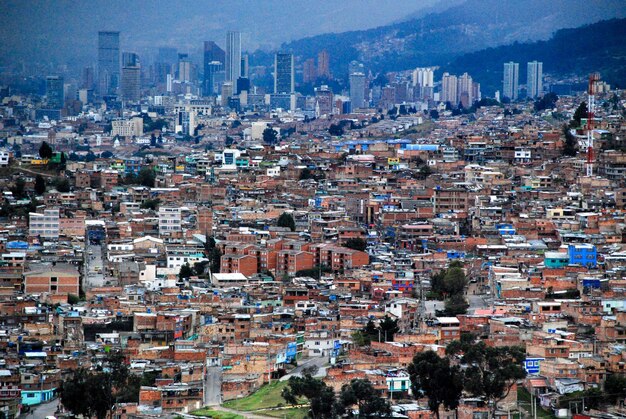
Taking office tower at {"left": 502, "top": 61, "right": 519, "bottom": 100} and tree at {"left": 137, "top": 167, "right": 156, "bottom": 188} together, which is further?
office tower at {"left": 502, "top": 61, "right": 519, "bottom": 100}

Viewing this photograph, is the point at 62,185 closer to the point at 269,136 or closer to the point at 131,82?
the point at 269,136

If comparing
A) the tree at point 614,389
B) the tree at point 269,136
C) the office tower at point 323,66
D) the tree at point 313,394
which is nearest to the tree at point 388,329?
the tree at point 313,394

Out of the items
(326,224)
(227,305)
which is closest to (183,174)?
(326,224)

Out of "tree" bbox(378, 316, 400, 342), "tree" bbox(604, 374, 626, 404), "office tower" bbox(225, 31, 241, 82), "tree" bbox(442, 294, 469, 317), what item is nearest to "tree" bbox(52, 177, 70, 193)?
"tree" bbox(442, 294, 469, 317)

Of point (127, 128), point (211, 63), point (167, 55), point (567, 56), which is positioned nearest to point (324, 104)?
point (567, 56)

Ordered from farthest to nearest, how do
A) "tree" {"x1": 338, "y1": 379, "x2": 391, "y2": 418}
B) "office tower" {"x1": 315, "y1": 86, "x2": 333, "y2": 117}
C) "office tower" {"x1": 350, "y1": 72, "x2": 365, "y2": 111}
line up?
"office tower" {"x1": 350, "y1": 72, "x2": 365, "y2": 111} < "office tower" {"x1": 315, "y1": 86, "x2": 333, "y2": 117} < "tree" {"x1": 338, "y1": 379, "x2": 391, "y2": 418}

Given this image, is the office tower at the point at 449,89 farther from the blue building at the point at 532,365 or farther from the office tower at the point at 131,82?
the blue building at the point at 532,365

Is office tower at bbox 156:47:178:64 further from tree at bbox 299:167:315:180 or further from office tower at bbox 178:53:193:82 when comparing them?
tree at bbox 299:167:315:180
